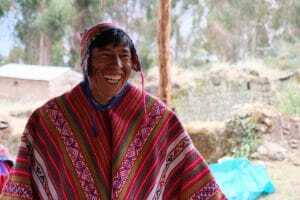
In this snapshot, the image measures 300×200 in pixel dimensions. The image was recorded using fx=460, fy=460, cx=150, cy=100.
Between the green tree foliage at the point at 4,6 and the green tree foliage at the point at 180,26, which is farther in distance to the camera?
the green tree foliage at the point at 180,26

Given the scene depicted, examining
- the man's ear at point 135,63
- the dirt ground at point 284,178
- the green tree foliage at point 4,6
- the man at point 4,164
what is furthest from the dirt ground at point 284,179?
the green tree foliage at point 4,6

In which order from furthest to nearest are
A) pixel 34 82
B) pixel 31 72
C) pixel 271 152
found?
pixel 31 72 < pixel 34 82 < pixel 271 152

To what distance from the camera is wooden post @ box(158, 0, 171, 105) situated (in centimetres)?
425

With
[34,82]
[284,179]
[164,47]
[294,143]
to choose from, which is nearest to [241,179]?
[284,179]

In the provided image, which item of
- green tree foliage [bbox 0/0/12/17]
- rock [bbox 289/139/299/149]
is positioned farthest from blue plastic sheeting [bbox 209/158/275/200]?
green tree foliage [bbox 0/0/12/17]

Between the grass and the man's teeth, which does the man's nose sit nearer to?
the man's teeth

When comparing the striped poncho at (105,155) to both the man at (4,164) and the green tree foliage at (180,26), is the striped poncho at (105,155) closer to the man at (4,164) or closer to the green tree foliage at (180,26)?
the man at (4,164)

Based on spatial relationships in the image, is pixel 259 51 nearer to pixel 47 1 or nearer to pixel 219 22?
pixel 219 22

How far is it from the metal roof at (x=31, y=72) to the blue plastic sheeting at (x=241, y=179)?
504cm

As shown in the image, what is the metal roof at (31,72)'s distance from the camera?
8.55m

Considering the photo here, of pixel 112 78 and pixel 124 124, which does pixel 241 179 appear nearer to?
pixel 124 124

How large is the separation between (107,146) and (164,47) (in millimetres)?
3141

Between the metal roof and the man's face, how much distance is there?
7.40 metres

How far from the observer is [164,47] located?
174 inches
